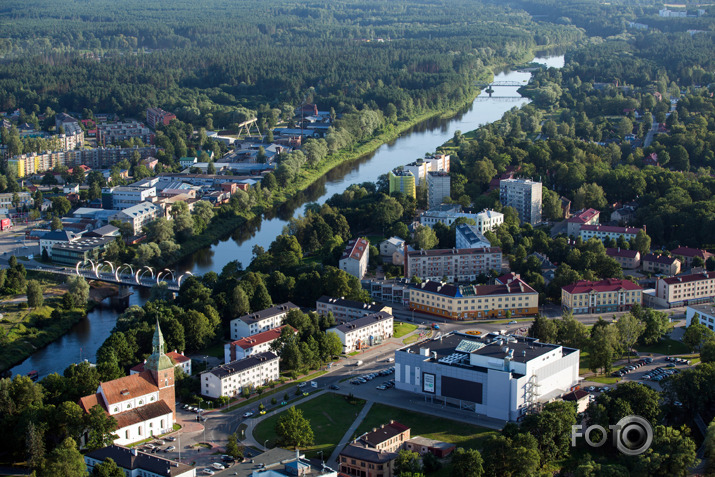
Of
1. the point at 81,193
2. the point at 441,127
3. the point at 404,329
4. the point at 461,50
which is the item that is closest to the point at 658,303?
the point at 404,329

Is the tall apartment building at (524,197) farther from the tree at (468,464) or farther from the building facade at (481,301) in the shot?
the tree at (468,464)

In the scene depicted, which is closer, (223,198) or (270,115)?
(223,198)

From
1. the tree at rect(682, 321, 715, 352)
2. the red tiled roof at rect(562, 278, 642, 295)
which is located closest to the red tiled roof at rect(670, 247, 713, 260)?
the red tiled roof at rect(562, 278, 642, 295)

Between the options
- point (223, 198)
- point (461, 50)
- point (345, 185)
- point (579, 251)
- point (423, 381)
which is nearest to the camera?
point (423, 381)

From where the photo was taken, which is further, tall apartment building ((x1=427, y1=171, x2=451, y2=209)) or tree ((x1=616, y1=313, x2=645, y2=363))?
tall apartment building ((x1=427, y1=171, x2=451, y2=209))

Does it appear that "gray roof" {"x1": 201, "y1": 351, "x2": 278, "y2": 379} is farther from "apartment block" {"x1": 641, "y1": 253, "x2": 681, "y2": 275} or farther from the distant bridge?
"apartment block" {"x1": 641, "y1": 253, "x2": 681, "y2": 275}

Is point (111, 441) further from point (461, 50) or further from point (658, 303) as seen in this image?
point (461, 50)

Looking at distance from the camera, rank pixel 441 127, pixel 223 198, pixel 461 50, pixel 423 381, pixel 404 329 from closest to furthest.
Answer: pixel 423 381 < pixel 404 329 < pixel 223 198 < pixel 441 127 < pixel 461 50

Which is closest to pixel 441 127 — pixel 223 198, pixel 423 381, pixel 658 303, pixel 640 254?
pixel 223 198
